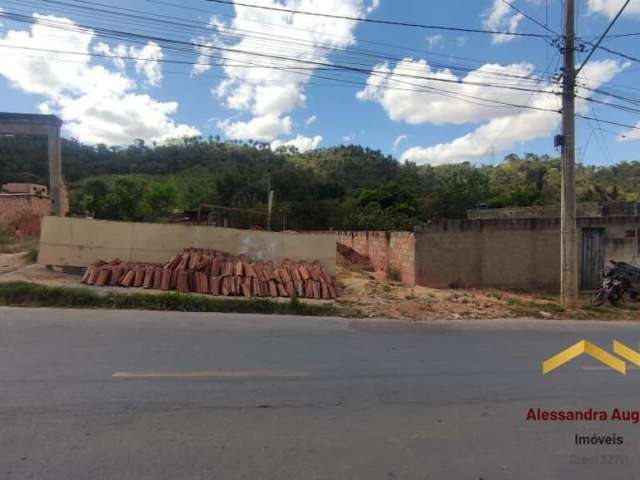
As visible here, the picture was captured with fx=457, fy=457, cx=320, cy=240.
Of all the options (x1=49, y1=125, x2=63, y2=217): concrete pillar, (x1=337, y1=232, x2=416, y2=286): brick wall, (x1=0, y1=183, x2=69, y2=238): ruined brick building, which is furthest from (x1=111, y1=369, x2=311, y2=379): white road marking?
(x1=0, y1=183, x2=69, y2=238): ruined brick building

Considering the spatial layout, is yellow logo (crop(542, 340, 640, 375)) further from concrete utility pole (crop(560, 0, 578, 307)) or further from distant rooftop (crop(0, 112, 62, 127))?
distant rooftop (crop(0, 112, 62, 127))

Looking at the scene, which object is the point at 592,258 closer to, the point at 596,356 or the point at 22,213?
the point at 596,356

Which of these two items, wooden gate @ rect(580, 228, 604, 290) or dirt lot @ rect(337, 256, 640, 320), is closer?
dirt lot @ rect(337, 256, 640, 320)

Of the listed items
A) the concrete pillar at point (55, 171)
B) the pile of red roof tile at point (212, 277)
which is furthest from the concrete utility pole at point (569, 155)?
the concrete pillar at point (55, 171)

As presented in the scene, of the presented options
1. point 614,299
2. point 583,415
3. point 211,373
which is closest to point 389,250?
point 614,299

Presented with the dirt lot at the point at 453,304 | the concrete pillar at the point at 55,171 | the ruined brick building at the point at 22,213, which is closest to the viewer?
the dirt lot at the point at 453,304

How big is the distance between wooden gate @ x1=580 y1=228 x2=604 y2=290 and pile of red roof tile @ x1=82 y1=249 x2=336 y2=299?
9.20 meters

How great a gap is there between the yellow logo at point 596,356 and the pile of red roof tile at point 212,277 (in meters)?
6.25

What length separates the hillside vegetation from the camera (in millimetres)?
39250

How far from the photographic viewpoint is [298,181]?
5422 cm

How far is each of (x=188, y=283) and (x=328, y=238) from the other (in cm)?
448

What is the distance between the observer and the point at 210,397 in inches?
172

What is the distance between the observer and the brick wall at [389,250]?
14.8m

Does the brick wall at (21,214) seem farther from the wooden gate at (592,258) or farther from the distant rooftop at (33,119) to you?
the wooden gate at (592,258)
